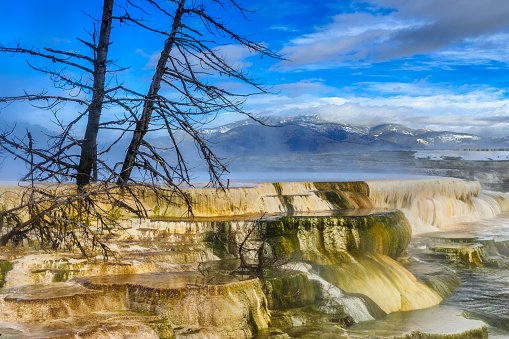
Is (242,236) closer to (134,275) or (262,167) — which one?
(134,275)

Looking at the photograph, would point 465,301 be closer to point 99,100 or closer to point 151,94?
point 151,94

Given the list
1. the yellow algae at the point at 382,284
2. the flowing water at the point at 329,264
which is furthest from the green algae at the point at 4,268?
the yellow algae at the point at 382,284

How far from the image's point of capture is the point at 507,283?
32.6 feet

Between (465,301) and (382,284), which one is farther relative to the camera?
(465,301)

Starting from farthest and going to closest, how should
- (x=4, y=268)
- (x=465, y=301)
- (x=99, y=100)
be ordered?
(x=465, y=301) < (x=4, y=268) < (x=99, y=100)

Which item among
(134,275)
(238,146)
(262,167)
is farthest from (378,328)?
(238,146)

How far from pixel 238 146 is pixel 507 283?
7726 centimetres

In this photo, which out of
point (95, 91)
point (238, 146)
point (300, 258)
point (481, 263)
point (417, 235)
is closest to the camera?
point (95, 91)

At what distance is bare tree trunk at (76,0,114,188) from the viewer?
4.10 metres

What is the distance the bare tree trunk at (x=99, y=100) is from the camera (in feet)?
13.4

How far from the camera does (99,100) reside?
158 inches

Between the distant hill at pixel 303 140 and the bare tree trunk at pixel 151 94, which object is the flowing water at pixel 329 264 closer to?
the bare tree trunk at pixel 151 94

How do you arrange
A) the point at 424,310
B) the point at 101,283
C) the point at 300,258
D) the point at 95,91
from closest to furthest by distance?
the point at 95,91, the point at 101,283, the point at 424,310, the point at 300,258

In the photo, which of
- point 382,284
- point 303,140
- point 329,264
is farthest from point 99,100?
point 303,140
